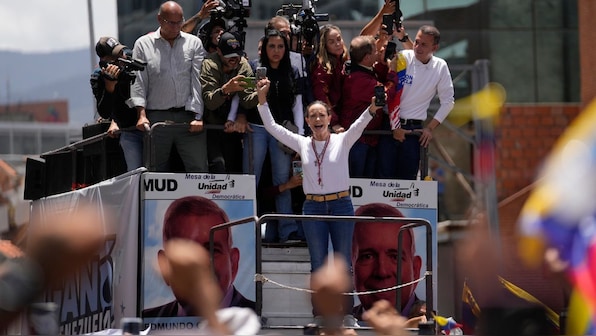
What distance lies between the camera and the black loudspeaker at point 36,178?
575 inches

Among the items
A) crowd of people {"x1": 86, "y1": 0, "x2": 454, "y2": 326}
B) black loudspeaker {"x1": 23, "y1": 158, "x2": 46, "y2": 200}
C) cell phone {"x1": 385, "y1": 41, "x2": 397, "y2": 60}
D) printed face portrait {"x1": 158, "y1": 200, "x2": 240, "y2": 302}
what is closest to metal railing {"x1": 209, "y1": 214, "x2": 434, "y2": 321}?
printed face portrait {"x1": 158, "y1": 200, "x2": 240, "y2": 302}

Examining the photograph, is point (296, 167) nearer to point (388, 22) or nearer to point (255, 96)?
point (255, 96)

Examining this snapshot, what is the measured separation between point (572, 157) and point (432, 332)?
11.4ft

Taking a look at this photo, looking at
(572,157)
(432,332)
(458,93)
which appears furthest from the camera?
(458,93)

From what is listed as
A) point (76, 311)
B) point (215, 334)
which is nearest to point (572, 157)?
point (215, 334)

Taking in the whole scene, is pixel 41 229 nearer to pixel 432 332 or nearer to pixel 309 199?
pixel 432 332

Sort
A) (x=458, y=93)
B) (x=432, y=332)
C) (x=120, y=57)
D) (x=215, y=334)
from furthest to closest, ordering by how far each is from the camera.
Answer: (x=458, y=93), (x=120, y=57), (x=432, y=332), (x=215, y=334)

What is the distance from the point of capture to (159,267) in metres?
11.7

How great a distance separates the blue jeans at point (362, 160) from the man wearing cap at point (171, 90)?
126 centimetres

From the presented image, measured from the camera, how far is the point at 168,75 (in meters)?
12.2

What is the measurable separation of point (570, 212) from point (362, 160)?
5.98m

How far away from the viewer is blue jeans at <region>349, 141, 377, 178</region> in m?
12.6

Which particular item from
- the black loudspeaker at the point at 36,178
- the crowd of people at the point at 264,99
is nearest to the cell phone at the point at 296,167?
the crowd of people at the point at 264,99

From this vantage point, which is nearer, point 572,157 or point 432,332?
point 572,157
